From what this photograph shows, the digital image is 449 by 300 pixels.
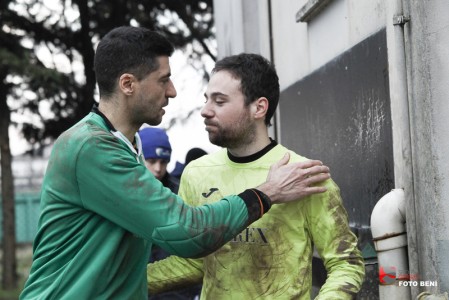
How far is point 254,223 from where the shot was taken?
140 inches

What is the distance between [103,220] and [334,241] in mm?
949

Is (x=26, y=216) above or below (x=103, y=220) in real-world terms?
below

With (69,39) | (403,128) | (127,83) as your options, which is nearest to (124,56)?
(127,83)

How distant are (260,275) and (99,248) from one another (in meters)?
0.72

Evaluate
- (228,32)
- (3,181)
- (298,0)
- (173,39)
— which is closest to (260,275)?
(298,0)

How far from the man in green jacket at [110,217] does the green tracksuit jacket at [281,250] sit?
7.0 inches

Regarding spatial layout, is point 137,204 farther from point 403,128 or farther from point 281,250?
point 403,128

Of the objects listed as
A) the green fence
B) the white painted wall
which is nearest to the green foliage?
the white painted wall

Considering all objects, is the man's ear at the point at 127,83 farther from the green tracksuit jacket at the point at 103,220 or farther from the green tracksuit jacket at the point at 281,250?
the green tracksuit jacket at the point at 281,250

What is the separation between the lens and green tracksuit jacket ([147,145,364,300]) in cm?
341

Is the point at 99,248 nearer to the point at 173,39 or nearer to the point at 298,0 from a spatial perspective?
the point at 298,0

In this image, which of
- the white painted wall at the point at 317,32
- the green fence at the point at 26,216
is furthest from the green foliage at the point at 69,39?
the green fence at the point at 26,216

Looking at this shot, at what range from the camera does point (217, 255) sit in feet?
11.8

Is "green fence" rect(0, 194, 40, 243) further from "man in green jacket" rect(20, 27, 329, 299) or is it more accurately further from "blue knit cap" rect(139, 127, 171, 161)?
"man in green jacket" rect(20, 27, 329, 299)
